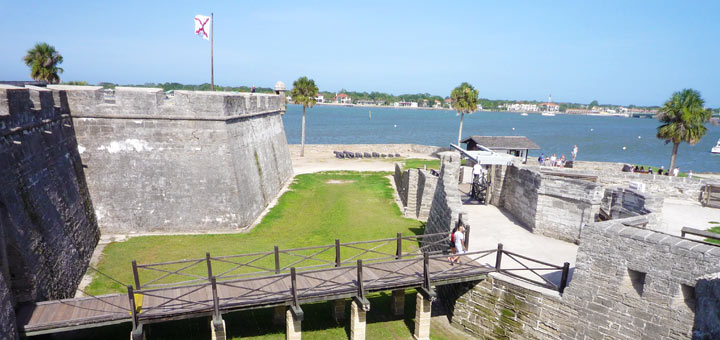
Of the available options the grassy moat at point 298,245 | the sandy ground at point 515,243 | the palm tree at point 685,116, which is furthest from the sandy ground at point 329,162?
the palm tree at point 685,116

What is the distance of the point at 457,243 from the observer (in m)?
11.8

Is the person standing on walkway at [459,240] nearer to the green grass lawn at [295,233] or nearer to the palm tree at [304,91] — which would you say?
the green grass lawn at [295,233]

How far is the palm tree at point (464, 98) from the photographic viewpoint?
39938 mm

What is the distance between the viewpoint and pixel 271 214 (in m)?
19.5

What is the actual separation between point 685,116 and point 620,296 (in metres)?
22.9

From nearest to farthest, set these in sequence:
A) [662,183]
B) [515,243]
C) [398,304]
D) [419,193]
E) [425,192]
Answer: [398,304] → [515,243] → [425,192] → [419,193] → [662,183]

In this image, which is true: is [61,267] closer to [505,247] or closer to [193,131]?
[193,131]

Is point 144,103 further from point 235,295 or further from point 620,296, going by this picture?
point 620,296

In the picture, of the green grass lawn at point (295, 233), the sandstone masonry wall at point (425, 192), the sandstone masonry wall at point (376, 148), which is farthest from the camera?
the sandstone masonry wall at point (376, 148)

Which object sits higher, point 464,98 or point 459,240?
point 464,98

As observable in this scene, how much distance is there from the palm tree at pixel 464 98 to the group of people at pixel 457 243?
2976cm

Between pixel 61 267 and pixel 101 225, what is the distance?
16.3 ft

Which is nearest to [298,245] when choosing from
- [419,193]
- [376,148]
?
[419,193]

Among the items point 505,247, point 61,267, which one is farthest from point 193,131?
point 505,247
